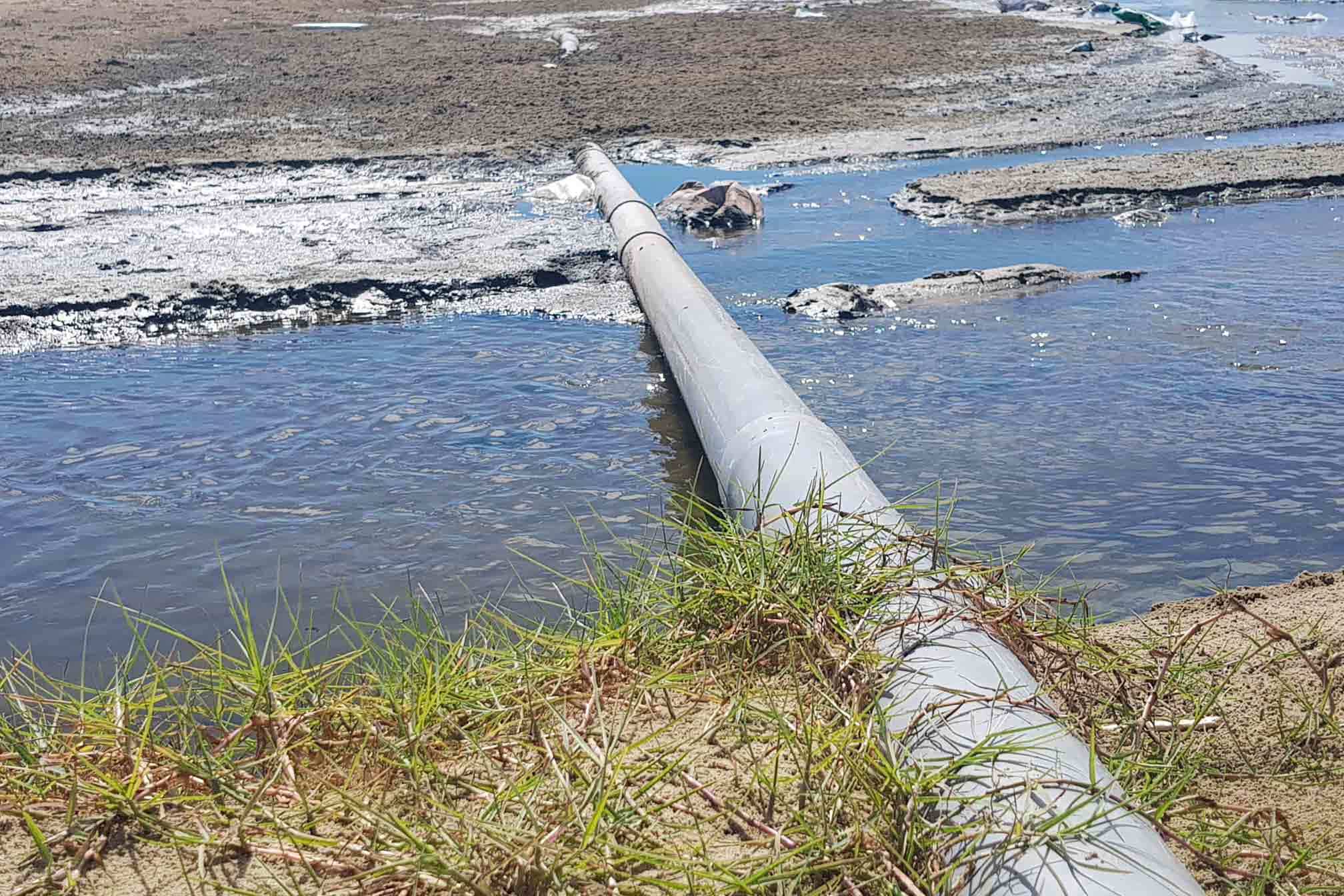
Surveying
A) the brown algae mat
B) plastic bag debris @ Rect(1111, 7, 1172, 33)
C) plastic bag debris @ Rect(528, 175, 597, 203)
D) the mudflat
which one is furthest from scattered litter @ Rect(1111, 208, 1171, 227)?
plastic bag debris @ Rect(1111, 7, 1172, 33)

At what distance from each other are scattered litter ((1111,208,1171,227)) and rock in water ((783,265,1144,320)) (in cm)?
148

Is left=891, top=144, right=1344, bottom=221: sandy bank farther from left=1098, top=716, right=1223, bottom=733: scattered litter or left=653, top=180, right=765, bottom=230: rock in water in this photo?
left=1098, top=716, right=1223, bottom=733: scattered litter

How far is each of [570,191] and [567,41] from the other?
818cm

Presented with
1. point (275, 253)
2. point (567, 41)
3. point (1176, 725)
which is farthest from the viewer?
point (567, 41)

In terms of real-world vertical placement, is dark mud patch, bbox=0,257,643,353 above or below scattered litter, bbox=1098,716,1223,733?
above

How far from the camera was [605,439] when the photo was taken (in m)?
5.99

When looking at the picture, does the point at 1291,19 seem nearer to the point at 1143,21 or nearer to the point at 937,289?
the point at 1143,21

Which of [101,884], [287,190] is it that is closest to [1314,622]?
[101,884]

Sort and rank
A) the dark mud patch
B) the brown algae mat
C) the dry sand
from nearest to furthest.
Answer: the brown algae mat, the dry sand, the dark mud patch

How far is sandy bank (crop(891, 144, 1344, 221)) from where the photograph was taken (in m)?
9.99

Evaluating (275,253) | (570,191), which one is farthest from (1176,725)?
(570,191)

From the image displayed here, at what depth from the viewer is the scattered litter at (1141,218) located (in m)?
9.52

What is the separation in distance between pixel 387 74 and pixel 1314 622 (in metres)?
14.3

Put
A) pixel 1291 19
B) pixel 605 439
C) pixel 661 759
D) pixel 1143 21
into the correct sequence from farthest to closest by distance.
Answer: pixel 1291 19 → pixel 1143 21 → pixel 605 439 → pixel 661 759
